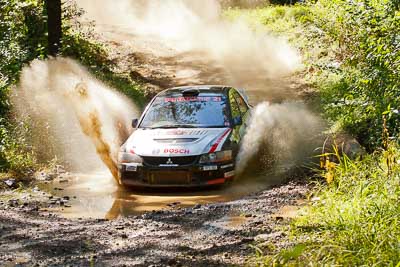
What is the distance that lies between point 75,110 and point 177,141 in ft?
17.2

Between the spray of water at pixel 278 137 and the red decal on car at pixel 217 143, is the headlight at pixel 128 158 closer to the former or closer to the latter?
the red decal on car at pixel 217 143

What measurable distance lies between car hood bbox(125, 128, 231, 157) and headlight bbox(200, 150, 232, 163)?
72mm

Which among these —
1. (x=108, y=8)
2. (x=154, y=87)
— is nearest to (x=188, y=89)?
(x=154, y=87)

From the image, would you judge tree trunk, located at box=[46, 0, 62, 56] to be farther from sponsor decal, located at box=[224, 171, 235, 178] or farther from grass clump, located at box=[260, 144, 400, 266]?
grass clump, located at box=[260, 144, 400, 266]

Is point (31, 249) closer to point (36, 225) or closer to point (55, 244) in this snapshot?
point (55, 244)

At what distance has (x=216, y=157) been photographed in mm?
10031

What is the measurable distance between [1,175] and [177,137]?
11.3 ft

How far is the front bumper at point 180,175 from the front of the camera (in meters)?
9.91

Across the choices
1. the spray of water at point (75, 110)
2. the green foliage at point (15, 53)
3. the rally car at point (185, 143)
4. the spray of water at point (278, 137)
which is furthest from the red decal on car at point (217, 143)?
the green foliage at point (15, 53)

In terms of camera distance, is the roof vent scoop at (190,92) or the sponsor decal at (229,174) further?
the roof vent scoop at (190,92)

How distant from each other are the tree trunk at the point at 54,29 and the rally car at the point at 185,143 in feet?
26.1

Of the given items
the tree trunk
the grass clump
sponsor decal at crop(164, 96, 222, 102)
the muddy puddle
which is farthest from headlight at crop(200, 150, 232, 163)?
the tree trunk

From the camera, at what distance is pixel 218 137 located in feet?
34.0

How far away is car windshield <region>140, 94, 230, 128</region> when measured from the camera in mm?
10977
